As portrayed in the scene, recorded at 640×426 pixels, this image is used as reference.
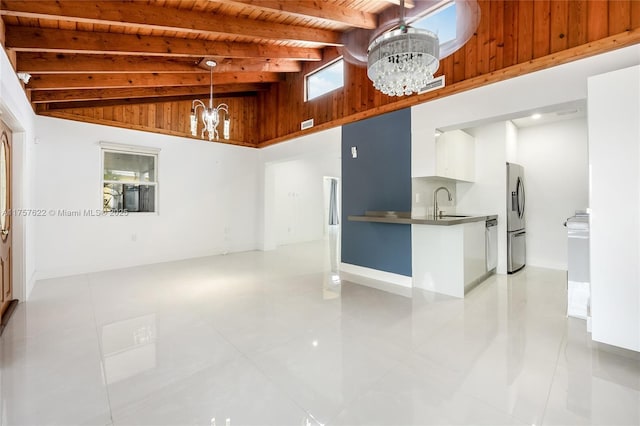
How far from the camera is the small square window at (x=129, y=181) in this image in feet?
16.9

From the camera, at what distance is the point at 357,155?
4.68m

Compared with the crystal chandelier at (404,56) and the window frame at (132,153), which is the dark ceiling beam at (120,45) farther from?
the crystal chandelier at (404,56)

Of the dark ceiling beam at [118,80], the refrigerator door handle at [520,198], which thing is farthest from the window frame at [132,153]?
the refrigerator door handle at [520,198]

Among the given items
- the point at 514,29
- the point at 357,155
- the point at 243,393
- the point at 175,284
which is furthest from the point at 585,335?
the point at 175,284

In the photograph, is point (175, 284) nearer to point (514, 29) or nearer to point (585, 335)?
point (585, 335)

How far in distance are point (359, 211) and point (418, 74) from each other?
2.72 meters

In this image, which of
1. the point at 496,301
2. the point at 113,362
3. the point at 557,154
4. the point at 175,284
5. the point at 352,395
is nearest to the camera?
the point at 352,395

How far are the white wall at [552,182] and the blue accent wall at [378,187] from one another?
2990 mm

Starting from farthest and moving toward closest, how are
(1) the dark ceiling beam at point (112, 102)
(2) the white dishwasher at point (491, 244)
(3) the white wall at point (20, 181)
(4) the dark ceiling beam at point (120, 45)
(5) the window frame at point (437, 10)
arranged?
(1) the dark ceiling beam at point (112, 102) < (2) the white dishwasher at point (491, 244) < (5) the window frame at point (437, 10) < (3) the white wall at point (20, 181) < (4) the dark ceiling beam at point (120, 45)

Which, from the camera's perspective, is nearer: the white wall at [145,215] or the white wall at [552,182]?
the white wall at [145,215]

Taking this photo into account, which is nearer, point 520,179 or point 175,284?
point 175,284

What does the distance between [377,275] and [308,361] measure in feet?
8.17

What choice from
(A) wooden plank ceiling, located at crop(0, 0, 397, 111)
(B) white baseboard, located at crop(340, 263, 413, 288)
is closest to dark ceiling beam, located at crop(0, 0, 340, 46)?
(A) wooden plank ceiling, located at crop(0, 0, 397, 111)

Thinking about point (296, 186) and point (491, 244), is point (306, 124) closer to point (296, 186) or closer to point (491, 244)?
point (296, 186)
